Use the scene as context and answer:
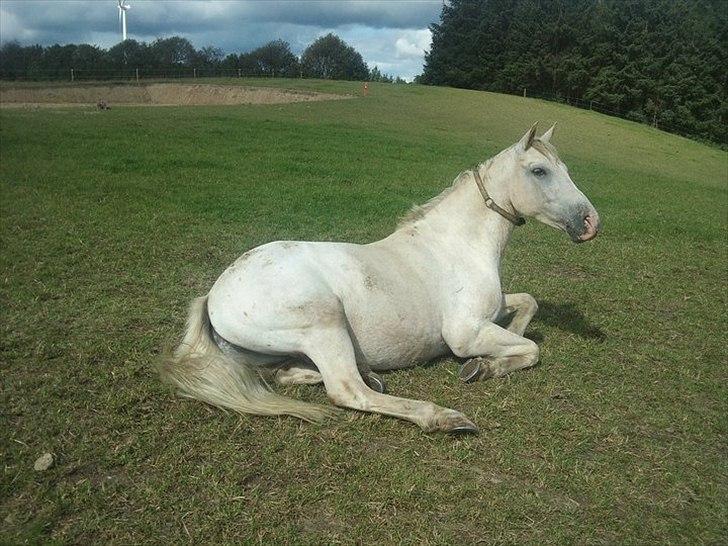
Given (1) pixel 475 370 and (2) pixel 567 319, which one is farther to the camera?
(2) pixel 567 319

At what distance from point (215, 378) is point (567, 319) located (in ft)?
12.6

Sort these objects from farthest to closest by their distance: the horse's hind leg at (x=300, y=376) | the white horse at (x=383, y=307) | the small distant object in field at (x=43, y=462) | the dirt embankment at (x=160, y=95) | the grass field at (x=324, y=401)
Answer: the dirt embankment at (x=160, y=95) → the horse's hind leg at (x=300, y=376) → the white horse at (x=383, y=307) → the small distant object in field at (x=43, y=462) → the grass field at (x=324, y=401)

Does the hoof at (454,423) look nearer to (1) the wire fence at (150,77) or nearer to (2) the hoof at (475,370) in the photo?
(2) the hoof at (475,370)

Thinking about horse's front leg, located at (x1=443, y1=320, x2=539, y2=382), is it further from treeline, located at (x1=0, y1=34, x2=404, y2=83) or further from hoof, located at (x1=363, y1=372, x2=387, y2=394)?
treeline, located at (x1=0, y1=34, x2=404, y2=83)

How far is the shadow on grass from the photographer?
614 cm

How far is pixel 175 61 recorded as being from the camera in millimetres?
74500

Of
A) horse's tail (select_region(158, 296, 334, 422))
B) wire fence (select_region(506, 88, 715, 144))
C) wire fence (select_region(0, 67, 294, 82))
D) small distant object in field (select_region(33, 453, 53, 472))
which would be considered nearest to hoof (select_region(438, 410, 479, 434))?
horse's tail (select_region(158, 296, 334, 422))

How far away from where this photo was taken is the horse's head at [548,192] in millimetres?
5012

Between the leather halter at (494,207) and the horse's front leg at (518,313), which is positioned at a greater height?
the leather halter at (494,207)

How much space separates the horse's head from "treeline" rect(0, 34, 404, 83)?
5761 cm

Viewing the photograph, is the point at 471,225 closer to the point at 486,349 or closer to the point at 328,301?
the point at 486,349

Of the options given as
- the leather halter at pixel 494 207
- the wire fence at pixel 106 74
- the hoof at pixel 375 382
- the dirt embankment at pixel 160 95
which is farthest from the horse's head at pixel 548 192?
the wire fence at pixel 106 74

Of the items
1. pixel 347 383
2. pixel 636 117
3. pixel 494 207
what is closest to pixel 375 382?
pixel 347 383

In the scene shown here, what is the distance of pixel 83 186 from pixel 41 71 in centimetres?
5060
